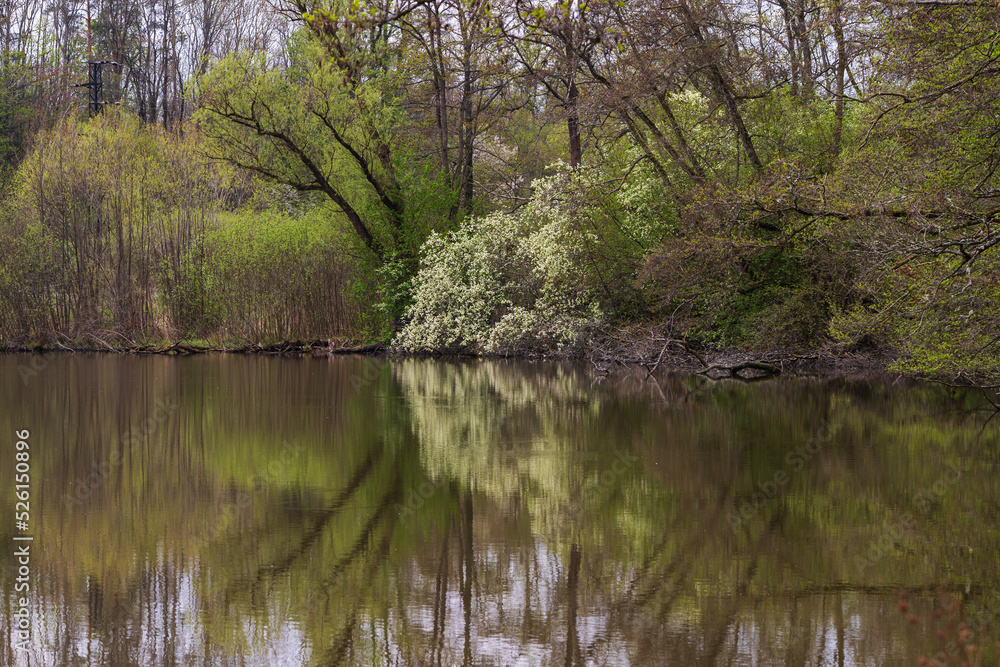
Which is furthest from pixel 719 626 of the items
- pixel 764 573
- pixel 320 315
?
pixel 320 315

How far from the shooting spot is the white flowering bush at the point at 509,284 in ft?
81.0

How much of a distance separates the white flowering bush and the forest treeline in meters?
0.08

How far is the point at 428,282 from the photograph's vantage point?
27812 millimetres

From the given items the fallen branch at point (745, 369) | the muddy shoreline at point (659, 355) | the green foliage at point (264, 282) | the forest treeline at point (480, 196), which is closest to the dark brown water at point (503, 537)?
the forest treeline at point (480, 196)

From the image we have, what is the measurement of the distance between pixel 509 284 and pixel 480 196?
740cm

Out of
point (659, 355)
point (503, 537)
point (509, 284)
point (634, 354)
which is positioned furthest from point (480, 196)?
point (503, 537)

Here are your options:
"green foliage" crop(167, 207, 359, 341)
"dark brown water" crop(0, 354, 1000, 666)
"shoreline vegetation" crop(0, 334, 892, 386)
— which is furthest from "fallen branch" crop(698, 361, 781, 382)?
"green foliage" crop(167, 207, 359, 341)

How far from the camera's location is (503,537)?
22.4ft

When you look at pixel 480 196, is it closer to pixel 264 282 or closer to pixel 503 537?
pixel 264 282

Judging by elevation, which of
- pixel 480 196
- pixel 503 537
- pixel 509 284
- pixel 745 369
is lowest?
pixel 503 537

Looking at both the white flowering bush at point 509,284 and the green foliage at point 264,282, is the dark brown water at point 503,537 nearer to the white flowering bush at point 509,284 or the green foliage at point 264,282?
the white flowering bush at point 509,284

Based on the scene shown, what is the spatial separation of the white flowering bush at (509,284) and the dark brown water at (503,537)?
11160 mm

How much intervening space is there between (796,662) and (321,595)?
2.55m

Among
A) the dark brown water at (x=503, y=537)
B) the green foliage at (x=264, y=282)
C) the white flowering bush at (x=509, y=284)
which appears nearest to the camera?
the dark brown water at (x=503, y=537)
